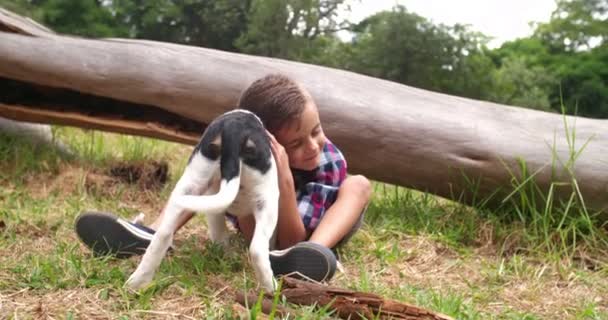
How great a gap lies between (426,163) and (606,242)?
71cm

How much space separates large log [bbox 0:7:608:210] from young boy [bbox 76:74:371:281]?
25.3 inches

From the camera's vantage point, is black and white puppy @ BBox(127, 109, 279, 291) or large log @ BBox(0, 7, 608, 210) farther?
large log @ BBox(0, 7, 608, 210)

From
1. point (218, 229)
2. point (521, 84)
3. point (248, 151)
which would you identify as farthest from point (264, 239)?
point (521, 84)

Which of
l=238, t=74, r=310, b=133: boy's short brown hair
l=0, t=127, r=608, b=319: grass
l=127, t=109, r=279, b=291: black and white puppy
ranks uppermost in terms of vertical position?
l=238, t=74, r=310, b=133: boy's short brown hair

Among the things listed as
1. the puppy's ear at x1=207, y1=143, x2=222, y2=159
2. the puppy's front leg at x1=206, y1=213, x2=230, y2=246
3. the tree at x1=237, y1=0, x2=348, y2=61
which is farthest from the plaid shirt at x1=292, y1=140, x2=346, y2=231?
the tree at x1=237, y1=0, x2=348, y2=61

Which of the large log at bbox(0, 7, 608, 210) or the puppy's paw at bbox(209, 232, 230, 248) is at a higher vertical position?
the large log at bbox(0, 7, 608, 210)

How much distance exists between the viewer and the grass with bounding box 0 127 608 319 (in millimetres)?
1536

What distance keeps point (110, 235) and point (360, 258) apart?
2.61ft

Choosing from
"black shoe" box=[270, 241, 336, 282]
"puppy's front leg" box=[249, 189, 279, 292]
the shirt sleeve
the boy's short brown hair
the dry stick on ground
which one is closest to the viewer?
the dry stick on ground

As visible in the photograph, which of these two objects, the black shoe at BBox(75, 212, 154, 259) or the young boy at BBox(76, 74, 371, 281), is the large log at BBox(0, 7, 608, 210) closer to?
the young boy at BBox(76, 74, 371, 281)

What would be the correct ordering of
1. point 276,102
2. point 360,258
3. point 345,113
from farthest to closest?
1. point 345,113
2. point 360,258
3. point 276,102

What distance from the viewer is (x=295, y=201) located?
5.91 feet

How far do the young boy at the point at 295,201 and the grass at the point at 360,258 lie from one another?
84 millimetres

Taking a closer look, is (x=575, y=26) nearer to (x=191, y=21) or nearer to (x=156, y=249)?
(x=191, y=21)
